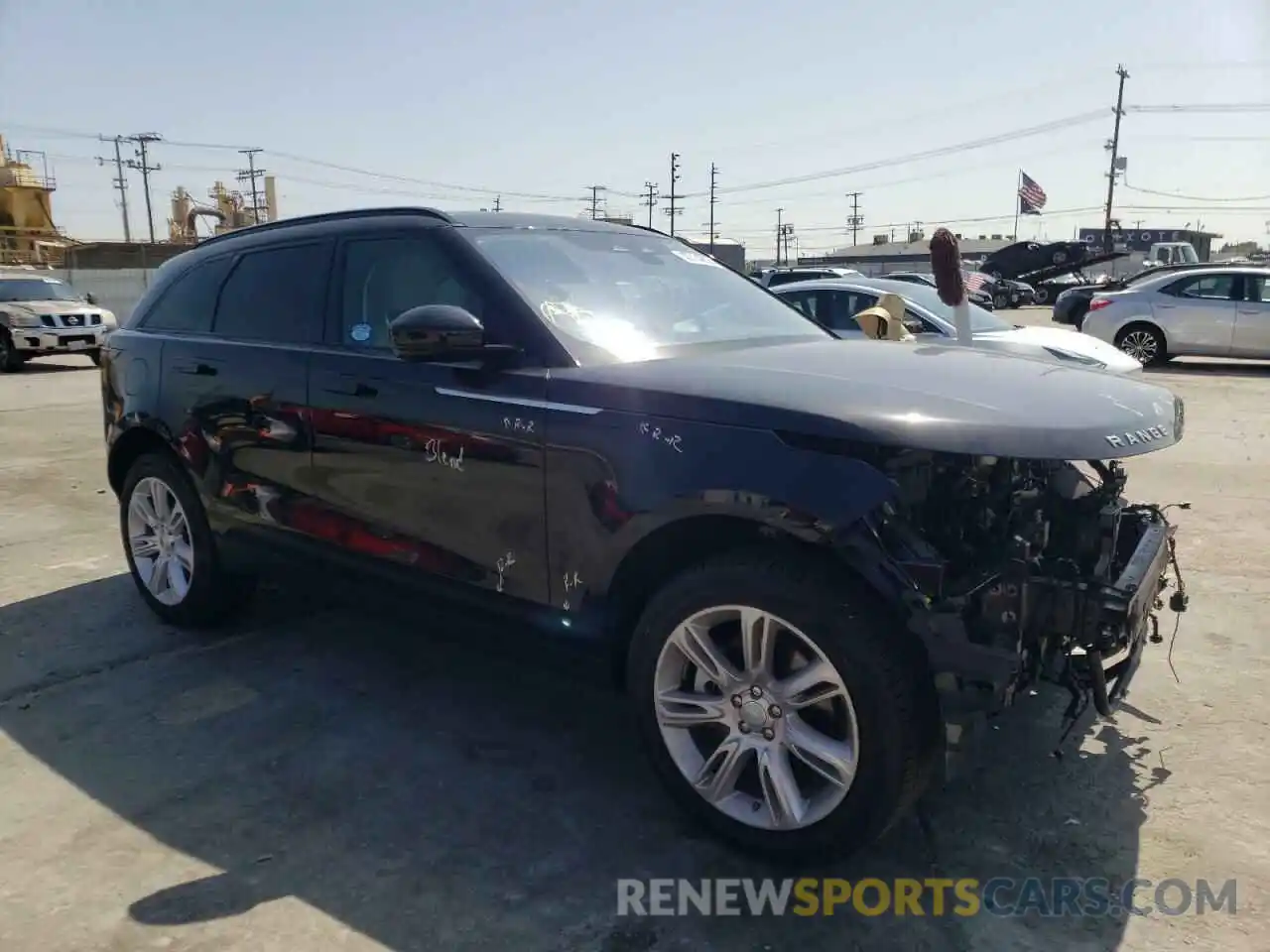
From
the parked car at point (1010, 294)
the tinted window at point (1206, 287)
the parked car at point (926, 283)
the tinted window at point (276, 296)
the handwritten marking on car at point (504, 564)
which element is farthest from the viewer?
the parked car at point (1010, 294)

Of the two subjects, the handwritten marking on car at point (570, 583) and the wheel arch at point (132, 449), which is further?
the wheel arch at point (132, 449)

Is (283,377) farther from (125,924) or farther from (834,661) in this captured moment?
(834,661)

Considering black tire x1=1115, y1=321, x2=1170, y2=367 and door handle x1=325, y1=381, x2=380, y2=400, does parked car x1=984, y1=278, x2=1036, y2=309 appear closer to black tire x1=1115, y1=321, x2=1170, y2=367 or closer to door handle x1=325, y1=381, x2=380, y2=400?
black tire x1=1115, y1=321, x2=1170, y2=367

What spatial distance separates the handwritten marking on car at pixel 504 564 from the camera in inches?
122

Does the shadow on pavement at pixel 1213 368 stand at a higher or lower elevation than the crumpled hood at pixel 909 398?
lower

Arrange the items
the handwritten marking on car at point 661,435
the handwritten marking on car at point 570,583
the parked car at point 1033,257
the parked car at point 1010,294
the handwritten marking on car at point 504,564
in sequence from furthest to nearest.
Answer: the parked car at point 1033,257
the parked car at point 1010,294
the handwritten marking on car at point 504,564
the handwritten marking on car at point 570,583
the handwritten marking on car at point 661,435

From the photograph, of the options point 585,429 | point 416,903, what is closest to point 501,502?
point 585,429

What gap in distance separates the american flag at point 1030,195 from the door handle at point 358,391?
61185mm

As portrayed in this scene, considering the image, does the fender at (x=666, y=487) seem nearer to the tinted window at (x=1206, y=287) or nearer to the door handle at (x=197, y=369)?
the door handle at (x=197, y=369)

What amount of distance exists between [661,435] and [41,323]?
58.4 ft

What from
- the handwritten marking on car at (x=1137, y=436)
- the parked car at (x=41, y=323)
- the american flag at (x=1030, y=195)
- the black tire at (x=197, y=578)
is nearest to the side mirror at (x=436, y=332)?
the handwritten marking on car at (x=1137, y=436)

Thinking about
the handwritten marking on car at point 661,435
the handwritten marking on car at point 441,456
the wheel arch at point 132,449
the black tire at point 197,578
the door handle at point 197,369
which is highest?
the door handle at point 197,369

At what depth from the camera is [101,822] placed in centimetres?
299

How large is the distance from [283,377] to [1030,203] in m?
61.4
